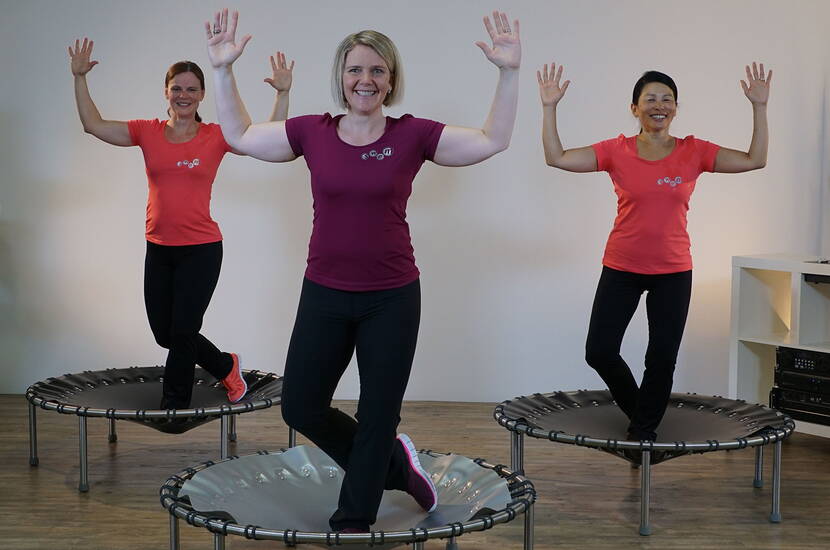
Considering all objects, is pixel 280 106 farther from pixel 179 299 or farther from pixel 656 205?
pixel 656 205

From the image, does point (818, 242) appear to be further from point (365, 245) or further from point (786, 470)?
point (365, 245)

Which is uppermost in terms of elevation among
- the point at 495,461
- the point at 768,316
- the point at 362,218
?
the point at 362,218

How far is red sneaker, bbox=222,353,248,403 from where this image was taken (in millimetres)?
4406

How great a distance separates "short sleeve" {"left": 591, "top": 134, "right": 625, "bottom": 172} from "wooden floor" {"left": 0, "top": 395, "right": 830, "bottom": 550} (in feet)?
3.94

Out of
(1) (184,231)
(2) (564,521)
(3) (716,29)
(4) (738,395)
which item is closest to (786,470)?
(4) (738,395)

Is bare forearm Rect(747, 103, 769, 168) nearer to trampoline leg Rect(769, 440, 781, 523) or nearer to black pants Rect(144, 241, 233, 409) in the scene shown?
trampoline leg Rect(769, 440, 781, 523)

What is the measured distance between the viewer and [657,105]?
379 cm

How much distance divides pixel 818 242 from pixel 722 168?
1.60 m

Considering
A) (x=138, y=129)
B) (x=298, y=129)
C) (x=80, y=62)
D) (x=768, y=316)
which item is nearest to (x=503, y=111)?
(x=298, y=129)

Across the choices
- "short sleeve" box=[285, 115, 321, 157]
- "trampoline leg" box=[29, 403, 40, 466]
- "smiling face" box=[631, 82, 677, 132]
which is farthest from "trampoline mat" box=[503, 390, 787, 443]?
"trampoline leg" box=[29, 403, 40, 466]

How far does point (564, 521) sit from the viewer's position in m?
3.50

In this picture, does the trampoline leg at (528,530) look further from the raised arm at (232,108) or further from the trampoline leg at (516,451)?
the raised arm at (232,108)

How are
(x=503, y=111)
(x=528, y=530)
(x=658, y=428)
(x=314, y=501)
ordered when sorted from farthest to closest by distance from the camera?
(x=658, y=428) → (x=314, y=501) → (x=528, y=530) → (x=503, y=111)

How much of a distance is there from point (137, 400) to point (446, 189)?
6.05ft
